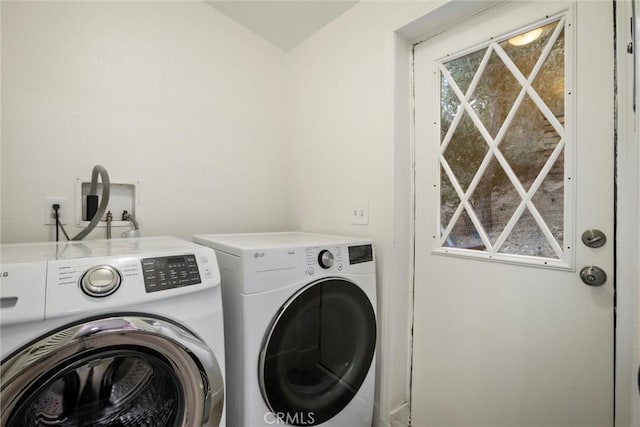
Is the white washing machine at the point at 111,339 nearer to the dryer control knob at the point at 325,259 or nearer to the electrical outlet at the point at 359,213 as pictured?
the dryer control knob at the point at 325,259

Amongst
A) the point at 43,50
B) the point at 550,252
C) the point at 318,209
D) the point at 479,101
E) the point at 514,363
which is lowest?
the point at 514,363

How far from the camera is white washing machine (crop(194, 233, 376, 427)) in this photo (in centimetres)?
93

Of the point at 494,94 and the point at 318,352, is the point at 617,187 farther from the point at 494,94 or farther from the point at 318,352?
the point at 318,352

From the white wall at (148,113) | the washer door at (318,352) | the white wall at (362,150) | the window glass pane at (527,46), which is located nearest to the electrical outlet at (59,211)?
the white wall at (148,113)

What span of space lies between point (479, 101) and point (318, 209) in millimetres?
982

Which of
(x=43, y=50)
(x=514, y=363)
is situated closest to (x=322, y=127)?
(x=43, y=50)

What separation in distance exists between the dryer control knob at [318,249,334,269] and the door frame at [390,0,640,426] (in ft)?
1.26

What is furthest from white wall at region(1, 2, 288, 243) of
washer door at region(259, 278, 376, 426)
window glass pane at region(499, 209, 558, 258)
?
window glass pane at region(499, 209, 558, 258)

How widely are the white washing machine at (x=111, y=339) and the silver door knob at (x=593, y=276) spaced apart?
1206 mm

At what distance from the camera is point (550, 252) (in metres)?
1.03

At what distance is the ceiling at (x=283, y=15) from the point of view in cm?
154

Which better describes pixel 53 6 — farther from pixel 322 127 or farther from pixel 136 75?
pixel 322 127

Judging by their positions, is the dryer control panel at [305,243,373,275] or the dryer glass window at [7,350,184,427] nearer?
the dryer glass window at [7,350,184,427]

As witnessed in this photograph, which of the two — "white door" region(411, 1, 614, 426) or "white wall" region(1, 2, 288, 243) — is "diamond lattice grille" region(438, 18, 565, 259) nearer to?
"white door" region(411, 1, 614, 426)
